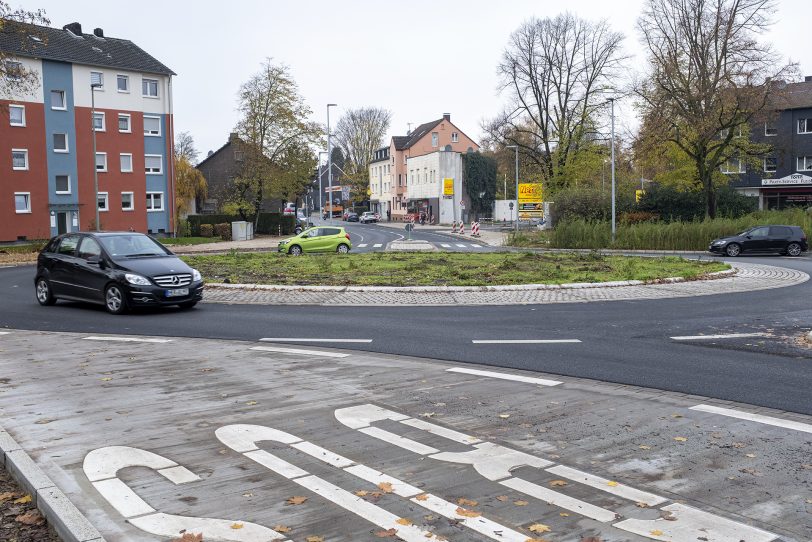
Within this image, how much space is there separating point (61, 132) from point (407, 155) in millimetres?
53564

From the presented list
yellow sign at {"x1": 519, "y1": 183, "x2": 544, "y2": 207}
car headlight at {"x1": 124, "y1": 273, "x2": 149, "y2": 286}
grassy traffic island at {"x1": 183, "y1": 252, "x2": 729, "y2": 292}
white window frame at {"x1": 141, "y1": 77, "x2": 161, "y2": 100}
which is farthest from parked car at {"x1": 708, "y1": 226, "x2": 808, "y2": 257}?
white window frame at {"x1": 141, "y1": 77, "x2": 161, "y2": 100}

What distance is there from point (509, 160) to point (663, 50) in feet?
66.4

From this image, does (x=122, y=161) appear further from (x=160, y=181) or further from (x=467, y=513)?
(x=467, y=513)

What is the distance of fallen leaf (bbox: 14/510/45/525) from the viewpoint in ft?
15.3

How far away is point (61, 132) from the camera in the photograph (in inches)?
2133

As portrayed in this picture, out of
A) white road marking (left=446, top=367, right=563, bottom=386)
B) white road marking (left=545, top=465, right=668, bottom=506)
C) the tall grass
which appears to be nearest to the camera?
white road marking (left=545, top=465, right=668, bottom=506)

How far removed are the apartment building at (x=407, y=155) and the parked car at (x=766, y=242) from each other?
188 feet

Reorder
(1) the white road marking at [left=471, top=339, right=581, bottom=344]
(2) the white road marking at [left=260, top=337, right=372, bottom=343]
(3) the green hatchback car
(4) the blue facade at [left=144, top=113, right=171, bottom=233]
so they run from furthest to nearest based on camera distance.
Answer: (4) the blue facade at [left=144, top=113, right=171, bottom=233], (3) the green hatchback car, (2) the white road marking at [left=260, top=337, right=372, bottom=343], (1) the white road marking at [left=471, top=339, right=581, bottom=344]

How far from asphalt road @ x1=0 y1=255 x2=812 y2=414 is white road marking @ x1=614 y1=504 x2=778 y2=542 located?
3.17 m

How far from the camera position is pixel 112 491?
510cm

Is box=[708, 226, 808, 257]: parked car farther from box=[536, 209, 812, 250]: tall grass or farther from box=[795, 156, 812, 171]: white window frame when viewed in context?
box=[795, 156, 812, 171]: white window frame

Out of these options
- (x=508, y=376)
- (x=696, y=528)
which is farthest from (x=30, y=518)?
(x=508, y=376)

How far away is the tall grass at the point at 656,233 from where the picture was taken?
38.8 metres

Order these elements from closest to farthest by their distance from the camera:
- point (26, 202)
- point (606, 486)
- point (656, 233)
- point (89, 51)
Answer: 1. point (606, 486)
2. point (656, 233)
3. point (26, 202)
4. point (89, 51)
